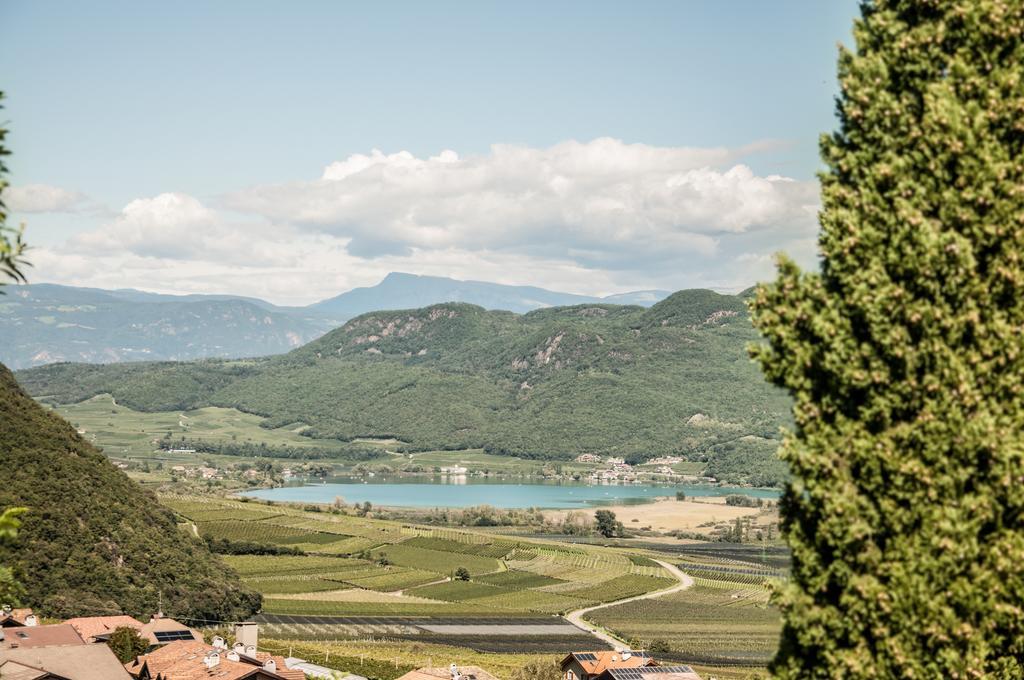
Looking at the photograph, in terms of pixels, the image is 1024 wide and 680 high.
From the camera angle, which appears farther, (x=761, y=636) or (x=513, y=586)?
(x=513, y=586)

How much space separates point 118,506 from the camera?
253 feet

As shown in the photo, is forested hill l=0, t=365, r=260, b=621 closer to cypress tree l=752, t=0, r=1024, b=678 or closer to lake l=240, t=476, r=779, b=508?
cypress tree l=752, t=0, r=1024, b=678

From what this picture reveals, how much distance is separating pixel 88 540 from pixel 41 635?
29.9 m

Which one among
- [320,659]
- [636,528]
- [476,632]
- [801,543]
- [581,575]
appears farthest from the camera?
[636,528]

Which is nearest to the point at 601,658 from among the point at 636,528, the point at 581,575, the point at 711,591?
the point at 711,591

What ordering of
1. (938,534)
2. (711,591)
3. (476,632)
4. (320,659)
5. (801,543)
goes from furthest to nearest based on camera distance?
(711,591) → (476,632) → (320,659) → (801,543) → (938,534)

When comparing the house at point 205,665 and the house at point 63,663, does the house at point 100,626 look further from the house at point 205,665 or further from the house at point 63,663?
the house at point 63,663

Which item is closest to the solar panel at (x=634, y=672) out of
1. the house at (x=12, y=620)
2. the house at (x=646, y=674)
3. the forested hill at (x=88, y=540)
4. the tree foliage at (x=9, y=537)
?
the house at (x=646, y=674)

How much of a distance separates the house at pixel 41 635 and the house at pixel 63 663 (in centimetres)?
489

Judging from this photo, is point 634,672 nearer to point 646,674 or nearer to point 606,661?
point 646,674

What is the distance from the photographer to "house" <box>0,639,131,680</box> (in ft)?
99.1

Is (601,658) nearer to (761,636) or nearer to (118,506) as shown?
(761,636)

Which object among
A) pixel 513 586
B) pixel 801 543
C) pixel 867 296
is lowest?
pixel 513 586

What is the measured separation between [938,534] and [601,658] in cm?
3889
